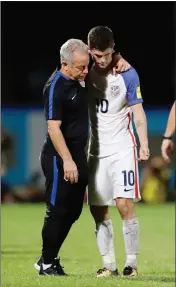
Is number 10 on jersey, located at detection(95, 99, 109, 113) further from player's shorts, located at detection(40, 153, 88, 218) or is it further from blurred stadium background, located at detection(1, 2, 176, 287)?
blurred stadium background, located at detection(1, 2, 176, 287)

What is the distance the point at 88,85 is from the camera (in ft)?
26.7

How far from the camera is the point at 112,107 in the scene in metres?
8.09

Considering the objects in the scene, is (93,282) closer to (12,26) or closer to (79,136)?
(79,136)

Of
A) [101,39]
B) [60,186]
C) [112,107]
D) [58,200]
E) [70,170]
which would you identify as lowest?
[58,200]

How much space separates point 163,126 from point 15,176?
3.60 metres

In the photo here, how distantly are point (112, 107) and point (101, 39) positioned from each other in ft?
1.93

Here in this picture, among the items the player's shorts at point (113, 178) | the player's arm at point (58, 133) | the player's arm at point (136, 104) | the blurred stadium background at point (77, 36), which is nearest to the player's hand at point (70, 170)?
the player's arm at point (58, 133)

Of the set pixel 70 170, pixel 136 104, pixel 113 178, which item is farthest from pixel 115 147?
pixel 70 170

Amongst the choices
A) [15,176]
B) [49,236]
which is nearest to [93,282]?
[49,236]

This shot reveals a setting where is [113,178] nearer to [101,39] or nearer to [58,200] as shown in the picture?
[58,200]

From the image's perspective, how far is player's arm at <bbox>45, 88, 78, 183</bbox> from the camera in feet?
25.3

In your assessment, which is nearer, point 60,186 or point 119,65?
point 60,186

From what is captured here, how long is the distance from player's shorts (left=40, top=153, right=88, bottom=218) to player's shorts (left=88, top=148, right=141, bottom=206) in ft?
0.70

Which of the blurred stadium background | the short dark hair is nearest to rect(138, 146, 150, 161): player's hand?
the short dark hair
